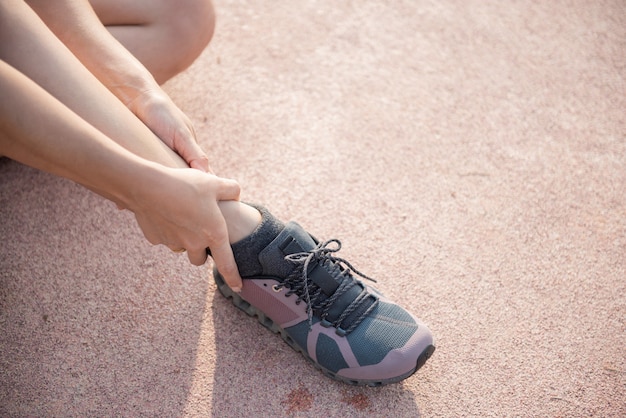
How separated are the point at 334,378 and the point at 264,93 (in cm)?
77

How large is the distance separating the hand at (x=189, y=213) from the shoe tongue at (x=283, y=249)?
60mm

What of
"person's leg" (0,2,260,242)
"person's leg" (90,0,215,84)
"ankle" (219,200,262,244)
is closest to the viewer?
"person's leg" (0,2,260,242)

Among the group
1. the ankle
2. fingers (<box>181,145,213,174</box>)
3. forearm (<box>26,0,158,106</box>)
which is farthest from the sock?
forearm (<box>26,0,158,106</box>)

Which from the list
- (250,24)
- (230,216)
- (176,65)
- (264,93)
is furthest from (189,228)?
(250,24)

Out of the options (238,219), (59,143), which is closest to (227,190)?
(238,219)

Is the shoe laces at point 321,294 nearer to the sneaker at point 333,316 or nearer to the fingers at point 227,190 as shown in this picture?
the sneaker at point 333,316

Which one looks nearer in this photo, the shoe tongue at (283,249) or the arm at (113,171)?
the arm at (113,171)

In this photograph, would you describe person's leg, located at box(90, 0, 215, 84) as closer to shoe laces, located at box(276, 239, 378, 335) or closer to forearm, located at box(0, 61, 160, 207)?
forearm, located at box(0, 61, 160, 207)

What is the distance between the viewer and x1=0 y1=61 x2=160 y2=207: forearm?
0.65 m

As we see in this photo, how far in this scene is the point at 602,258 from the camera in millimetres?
1094

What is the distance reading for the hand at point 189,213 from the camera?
75 centimetres

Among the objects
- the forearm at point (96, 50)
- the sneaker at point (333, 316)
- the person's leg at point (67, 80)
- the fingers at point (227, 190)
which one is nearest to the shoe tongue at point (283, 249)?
the sneaker at point (333, 316)

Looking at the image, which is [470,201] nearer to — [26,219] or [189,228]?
[189,228]

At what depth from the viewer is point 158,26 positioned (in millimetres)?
1074
